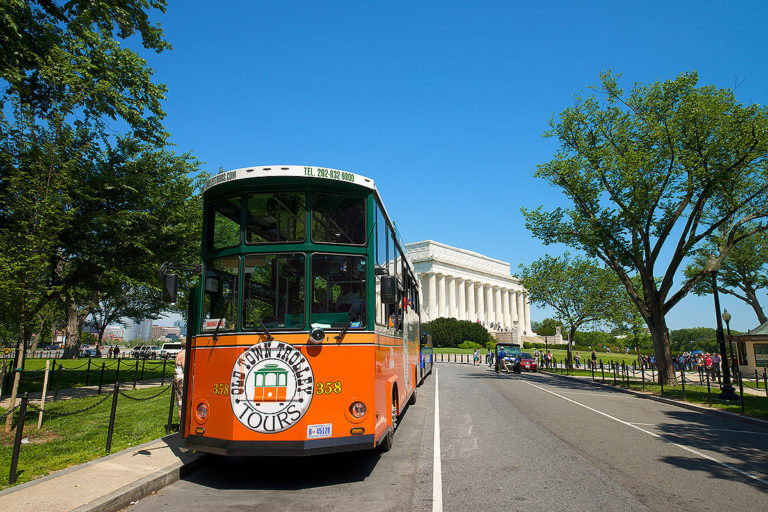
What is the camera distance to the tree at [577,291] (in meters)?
43.7

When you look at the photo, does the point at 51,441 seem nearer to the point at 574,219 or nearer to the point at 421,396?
the point at 421,396

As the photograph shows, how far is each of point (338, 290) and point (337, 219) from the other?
1003 millimetres

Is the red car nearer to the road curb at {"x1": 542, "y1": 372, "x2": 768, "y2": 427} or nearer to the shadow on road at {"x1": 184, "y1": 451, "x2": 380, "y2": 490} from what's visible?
the road curb at {"x1": 542, "y1": 372, "x2": 768, "y2": 427}

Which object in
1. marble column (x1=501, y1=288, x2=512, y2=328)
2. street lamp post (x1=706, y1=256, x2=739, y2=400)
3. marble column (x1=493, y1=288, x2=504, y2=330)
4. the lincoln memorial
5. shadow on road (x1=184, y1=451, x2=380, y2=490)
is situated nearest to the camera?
shadow on road (x1=184, y1=451, x2=380, y2=490)

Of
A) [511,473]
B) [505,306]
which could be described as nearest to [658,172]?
[511,473]

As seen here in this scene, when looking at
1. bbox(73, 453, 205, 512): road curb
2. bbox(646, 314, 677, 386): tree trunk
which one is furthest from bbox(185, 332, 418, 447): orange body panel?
bbox(646, 314, 677, 386): tree trunk

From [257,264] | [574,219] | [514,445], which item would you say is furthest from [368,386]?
[574,219]

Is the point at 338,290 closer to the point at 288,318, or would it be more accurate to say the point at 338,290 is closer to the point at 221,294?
the point at 288,318

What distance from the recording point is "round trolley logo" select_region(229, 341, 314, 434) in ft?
20.2

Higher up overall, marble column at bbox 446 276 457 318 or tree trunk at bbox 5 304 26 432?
marble column at bbox 446 276 457 318

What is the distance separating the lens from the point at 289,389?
620cm

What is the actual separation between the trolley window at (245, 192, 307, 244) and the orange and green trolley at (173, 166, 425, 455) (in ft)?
0.05

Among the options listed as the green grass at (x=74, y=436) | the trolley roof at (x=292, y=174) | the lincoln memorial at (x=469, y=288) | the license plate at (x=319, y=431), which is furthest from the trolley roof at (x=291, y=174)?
the lincoln memorial at (x=469, y=288)

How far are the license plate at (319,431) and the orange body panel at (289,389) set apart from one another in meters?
0.01
